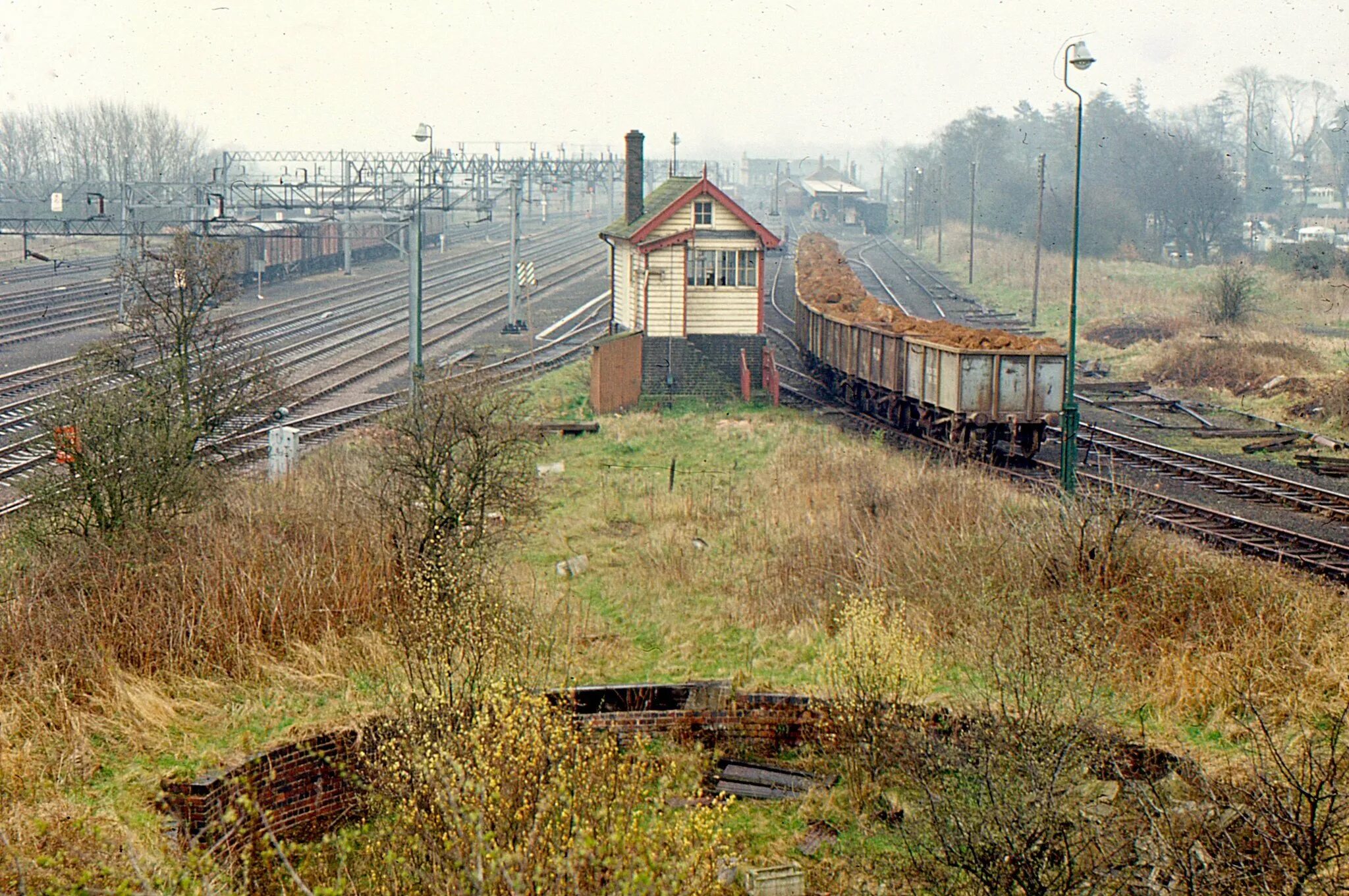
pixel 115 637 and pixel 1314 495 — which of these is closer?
pixel 115 637

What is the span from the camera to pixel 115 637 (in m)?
10.6

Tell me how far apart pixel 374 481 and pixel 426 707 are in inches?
Result: 246

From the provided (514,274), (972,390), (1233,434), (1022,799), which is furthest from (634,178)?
(1022,799)

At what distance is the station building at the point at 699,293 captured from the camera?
95.4 feet

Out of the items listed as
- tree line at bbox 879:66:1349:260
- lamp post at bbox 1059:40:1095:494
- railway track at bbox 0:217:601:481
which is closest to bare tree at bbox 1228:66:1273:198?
tree line at bbox 879:66:1349:260

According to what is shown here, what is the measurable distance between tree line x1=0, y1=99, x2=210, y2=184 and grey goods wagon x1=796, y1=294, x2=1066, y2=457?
62.2 meters

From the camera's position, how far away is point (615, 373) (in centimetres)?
2756

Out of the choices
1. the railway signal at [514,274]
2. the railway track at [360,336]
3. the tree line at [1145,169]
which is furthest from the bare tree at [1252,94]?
the railway signal at [514,274]

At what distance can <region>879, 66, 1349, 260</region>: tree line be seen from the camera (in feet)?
226

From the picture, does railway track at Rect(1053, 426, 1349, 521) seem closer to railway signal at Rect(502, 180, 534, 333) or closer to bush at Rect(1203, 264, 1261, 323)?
bush at Rect(1203, 264, 1261, 323)

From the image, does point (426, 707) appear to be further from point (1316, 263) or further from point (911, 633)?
point (1316, 263)

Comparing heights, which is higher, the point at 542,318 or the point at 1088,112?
the point at 1088,112

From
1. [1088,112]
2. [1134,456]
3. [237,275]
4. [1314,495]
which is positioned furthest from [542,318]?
[1088,112]

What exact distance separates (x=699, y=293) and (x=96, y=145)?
59.5m
